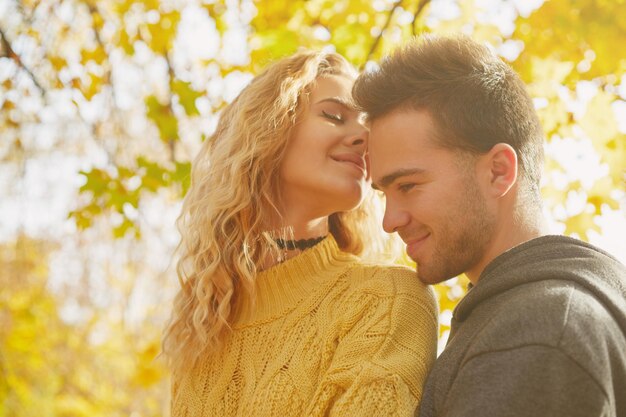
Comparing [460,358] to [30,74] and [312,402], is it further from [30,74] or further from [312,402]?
[30,74]

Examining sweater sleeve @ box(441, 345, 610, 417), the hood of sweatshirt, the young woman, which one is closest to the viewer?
sweater sleeve @ box(441, 345, 610, 417)

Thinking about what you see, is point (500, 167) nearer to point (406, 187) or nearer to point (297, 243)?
point (406, 187)

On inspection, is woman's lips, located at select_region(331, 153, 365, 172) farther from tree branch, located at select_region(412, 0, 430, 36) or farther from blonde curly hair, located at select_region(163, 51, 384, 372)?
tree branch, located at select_region(412, 0, 430, 36)

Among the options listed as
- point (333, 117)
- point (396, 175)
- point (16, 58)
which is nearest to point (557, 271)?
point (396, 175)

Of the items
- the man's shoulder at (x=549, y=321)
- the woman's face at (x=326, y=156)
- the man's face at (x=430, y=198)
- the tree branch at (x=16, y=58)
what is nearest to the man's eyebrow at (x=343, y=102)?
the woman's face at (x=326, y=156)

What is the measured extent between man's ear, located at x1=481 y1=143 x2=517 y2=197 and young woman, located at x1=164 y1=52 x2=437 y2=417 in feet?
1.21

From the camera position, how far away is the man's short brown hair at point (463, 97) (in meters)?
1.89

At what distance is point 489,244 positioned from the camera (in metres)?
1.83

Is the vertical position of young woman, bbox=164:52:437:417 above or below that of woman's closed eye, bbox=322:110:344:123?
below

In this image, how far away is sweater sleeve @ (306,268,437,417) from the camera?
1730 mm

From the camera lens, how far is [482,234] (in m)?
1.82

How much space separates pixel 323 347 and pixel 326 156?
23.0 inches

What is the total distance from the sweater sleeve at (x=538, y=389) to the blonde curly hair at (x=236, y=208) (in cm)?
102

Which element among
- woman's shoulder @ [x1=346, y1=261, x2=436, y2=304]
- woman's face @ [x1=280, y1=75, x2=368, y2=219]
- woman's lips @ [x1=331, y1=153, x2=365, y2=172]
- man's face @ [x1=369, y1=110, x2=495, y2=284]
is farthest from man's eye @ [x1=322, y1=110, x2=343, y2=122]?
woman's shoulder @ [x1=346, y1=261, x2=436, y2=304]
